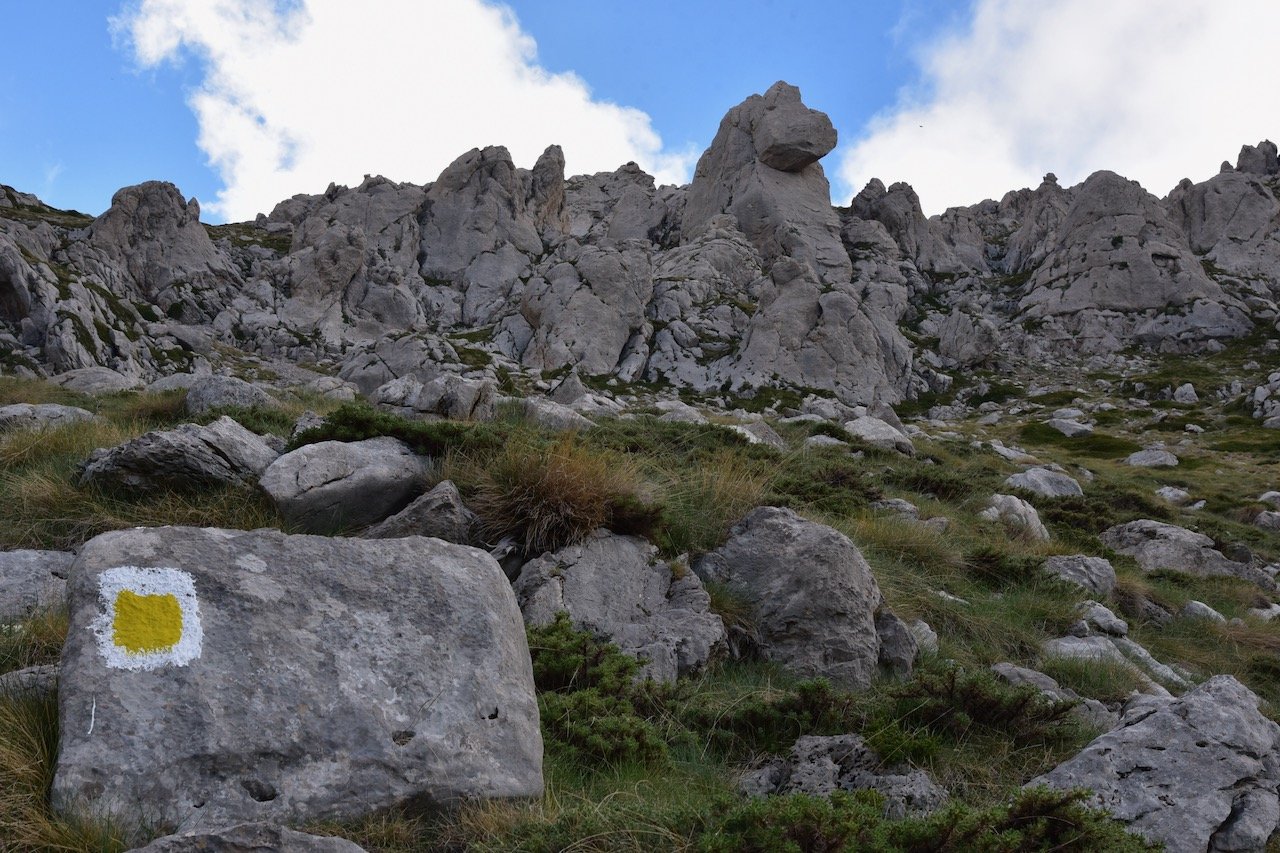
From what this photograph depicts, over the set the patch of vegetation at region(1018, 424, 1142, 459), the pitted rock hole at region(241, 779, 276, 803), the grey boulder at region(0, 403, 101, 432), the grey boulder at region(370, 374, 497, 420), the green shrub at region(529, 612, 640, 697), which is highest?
the patch of vegetation at region(1018, 424, 1142, 459)

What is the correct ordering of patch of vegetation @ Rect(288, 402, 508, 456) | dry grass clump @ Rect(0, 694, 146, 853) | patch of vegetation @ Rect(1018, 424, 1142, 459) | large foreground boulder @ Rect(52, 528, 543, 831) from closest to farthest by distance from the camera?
dry grass clump @ Rect(0, 694, 146, 853) < large foreground boulder @ Rect(52, 528, 543, 831) < patch of vegetation @ Rect(288, 402, 508, 456) < patch of vegetation @ Rect(1018, 424, 1142, 459)

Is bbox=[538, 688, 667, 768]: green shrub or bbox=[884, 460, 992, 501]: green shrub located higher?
bbox=[884, 460, 992, 501]: green shrub

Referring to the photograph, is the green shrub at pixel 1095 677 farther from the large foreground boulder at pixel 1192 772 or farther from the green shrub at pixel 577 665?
the green shrub at pixel 577 665

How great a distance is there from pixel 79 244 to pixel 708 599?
72976 mm

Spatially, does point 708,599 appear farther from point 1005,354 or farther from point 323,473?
point 1005,354

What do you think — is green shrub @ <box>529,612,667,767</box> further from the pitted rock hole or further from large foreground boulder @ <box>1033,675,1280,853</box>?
large foreground boulder @ <box>1033,675,1280,853</box>

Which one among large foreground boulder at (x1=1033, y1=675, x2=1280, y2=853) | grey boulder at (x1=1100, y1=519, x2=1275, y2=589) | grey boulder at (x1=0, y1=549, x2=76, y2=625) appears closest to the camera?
large foreground boulder at (x1=1033, y1=675, x2=1280, y2=853)

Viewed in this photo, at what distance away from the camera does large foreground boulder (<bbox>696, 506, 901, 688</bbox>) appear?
5.40 m

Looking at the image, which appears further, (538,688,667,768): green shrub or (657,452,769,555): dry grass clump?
(657,452,769,555): dry grass clump

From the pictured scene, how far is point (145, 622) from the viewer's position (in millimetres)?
3162

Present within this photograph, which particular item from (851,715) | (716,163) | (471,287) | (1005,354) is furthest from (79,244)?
(1005,354)

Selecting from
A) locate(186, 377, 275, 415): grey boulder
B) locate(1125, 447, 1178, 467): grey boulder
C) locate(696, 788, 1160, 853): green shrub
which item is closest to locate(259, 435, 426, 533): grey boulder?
locate(696, 788, 1160, 853): green shrub

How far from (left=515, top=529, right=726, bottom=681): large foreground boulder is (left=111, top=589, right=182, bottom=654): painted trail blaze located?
88.8 inches

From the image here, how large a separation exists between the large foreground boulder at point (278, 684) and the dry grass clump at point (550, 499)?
6.06 feet
